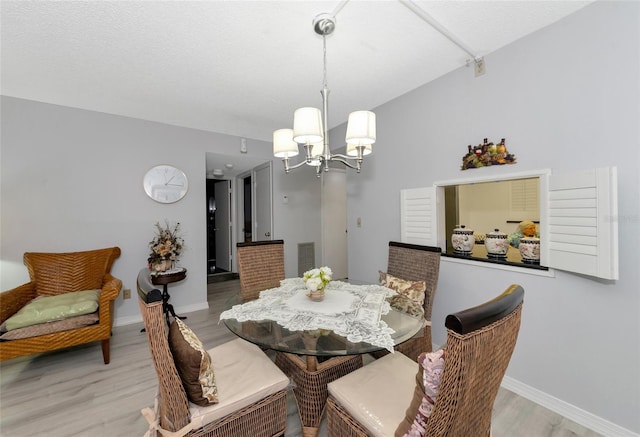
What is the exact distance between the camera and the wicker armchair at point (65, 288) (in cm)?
199

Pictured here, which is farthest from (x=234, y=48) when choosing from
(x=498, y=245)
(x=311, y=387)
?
(x=498, y=245)

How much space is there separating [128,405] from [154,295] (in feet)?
4.68

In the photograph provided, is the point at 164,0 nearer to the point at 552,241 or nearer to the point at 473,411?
the point at 473,411

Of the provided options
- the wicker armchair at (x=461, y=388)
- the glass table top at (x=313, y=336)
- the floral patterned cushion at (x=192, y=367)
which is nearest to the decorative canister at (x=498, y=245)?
the glass table top at (x=313, y=336)

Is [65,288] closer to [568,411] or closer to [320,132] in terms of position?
[320,132]

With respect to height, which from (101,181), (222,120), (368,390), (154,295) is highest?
(222,120)

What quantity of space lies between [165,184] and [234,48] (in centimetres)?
212

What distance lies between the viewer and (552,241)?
Result: 65.4 inches

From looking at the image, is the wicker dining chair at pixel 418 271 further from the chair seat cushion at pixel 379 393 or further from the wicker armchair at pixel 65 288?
the wicker armchair at pixel 65 288

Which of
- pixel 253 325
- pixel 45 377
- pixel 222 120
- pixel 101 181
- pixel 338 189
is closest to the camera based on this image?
pixel 253 325

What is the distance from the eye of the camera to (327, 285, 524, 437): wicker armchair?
658 mm

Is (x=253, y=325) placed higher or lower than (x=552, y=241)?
lower

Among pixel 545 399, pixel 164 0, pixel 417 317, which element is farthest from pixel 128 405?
pixel 545 399

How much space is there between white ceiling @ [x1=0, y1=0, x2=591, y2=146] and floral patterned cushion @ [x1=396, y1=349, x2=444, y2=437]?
1841 millimetres
